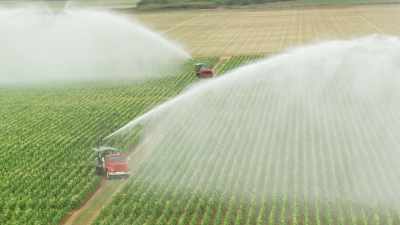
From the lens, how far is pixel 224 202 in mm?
24516

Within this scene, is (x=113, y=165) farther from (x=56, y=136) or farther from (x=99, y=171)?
(x=56, y=136)

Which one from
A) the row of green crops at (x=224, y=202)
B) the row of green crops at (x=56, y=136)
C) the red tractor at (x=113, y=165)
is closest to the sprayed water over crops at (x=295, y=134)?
the row of green crops at (x=224, y=202)

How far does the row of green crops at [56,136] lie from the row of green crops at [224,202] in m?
2.38

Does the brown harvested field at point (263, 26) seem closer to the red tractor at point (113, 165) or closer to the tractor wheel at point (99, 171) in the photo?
the red tractor at point (113, 165)

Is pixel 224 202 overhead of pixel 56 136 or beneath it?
beneath

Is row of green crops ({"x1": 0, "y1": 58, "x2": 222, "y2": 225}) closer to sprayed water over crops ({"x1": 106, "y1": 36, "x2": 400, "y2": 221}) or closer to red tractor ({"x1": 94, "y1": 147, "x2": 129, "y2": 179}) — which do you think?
red tractor ({"x1": 94, "y1": 147, "x2": 129, "y2": 179})

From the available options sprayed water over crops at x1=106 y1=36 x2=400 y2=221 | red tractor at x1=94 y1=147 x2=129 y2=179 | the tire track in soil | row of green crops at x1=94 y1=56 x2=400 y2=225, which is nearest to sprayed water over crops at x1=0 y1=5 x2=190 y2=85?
sprayed water over crops at x1=106 y1=36 x2=400 y2=221

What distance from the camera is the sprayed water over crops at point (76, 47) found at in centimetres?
5644

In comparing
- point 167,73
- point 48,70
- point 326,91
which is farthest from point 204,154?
point 48,70

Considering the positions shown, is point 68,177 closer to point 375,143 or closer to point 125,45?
point 375,143

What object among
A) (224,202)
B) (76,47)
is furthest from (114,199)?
(76,47)

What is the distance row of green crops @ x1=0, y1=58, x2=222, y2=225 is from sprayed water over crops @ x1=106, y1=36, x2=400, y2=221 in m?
2.12

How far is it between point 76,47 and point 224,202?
3927cm

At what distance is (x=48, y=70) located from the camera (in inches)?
2216
